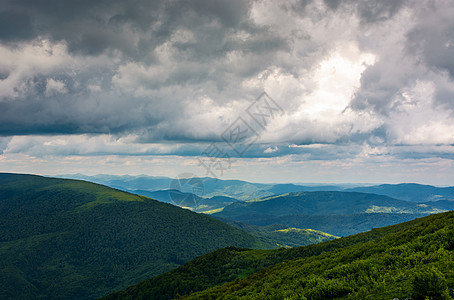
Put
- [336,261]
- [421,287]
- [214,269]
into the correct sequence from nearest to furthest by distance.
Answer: [421,287], [336,261], [214,269]

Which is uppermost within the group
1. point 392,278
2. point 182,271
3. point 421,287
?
point 421,287

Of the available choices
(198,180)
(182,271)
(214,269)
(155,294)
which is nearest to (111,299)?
(155,294)

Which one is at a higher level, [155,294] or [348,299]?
[348,299]

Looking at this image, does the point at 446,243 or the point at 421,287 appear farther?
the point at 446,243

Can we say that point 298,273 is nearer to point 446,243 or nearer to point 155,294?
point 446,243

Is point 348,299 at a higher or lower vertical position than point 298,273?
higher

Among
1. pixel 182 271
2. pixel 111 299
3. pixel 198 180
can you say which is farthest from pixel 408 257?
pixel 111 299

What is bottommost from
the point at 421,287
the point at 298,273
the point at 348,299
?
the point at 298,273

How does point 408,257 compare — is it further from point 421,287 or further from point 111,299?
point 111,299

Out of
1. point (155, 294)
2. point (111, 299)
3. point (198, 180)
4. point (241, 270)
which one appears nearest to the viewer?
point (241, 270)
